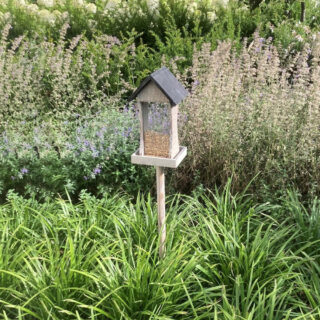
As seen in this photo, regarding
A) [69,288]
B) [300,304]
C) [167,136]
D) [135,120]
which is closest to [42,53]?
[135,120]

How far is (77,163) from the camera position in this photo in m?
3.76

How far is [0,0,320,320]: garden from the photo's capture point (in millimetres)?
2389

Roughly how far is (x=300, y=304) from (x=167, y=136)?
3.70ft

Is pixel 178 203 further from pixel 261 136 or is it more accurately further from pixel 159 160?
pixel 159 160

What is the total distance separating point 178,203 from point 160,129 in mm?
1214

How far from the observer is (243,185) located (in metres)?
3.70

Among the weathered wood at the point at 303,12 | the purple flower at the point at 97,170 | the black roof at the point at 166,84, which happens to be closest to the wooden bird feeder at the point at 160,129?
the black roof at the point at 166,84

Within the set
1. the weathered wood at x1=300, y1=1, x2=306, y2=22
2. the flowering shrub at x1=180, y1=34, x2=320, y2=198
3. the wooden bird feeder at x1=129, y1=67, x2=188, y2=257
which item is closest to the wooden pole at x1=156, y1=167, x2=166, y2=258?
the wooden bird feeder at x1=129, y1=67, x2=188, y2=257

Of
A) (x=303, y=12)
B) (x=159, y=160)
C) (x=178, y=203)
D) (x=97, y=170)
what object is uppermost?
(x=303, y=12)

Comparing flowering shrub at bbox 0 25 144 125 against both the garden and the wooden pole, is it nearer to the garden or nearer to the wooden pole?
the garden

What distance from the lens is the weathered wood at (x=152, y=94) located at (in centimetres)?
240

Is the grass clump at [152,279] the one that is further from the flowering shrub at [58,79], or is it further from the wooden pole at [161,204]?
the flowering shrub at [58,79]

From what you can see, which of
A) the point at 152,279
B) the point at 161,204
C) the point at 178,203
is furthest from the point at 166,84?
the point at 178,203

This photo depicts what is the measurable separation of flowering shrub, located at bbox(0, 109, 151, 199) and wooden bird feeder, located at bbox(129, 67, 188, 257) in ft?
3.52
